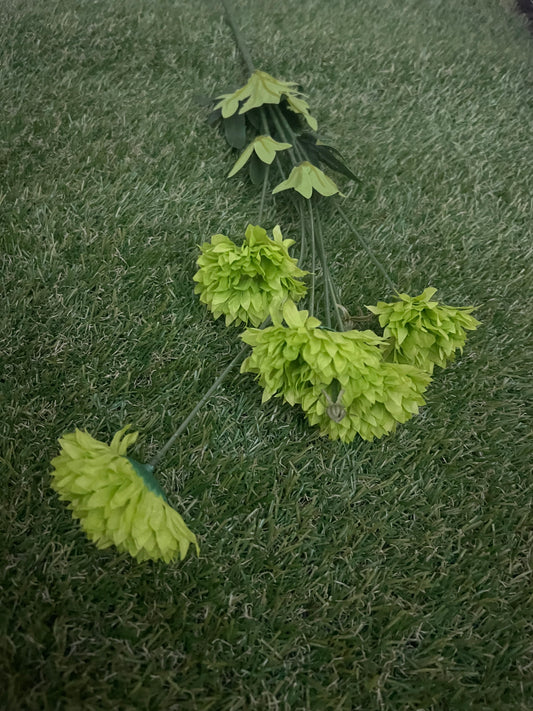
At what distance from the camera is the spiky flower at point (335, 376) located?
0.73 metres

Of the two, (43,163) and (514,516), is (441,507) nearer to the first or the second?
(514,516)

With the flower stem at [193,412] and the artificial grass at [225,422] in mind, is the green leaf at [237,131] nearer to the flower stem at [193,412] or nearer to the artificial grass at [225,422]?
the artificial grass at [225,422]

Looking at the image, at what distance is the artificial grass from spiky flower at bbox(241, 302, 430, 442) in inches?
3.9

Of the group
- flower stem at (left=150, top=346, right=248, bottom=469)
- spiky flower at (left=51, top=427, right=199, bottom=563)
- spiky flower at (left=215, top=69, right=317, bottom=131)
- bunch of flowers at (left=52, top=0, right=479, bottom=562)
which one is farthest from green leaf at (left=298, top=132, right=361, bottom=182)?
spiky flower at (left=51, top=427, right=199, bottom=563)

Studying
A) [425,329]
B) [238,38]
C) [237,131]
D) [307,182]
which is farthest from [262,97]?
[425,329]

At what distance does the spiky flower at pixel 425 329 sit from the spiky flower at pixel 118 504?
1.32ft

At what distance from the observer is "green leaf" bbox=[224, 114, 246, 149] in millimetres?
1208

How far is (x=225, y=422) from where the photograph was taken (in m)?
0.87

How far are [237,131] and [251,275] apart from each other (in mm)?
501

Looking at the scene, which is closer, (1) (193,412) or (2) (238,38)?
(1) (193,412)

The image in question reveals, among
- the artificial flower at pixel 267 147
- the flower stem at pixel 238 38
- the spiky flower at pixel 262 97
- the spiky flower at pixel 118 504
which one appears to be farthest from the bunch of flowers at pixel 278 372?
the flower stem at pixel 238 38

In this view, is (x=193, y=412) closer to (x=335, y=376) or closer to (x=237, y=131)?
(x=335, y=376)

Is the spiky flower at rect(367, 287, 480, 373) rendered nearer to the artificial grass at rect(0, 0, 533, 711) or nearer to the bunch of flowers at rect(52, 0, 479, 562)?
the bunch of flowers at rect(52, 0, 479, 562)

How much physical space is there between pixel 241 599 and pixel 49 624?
0.22 meters
